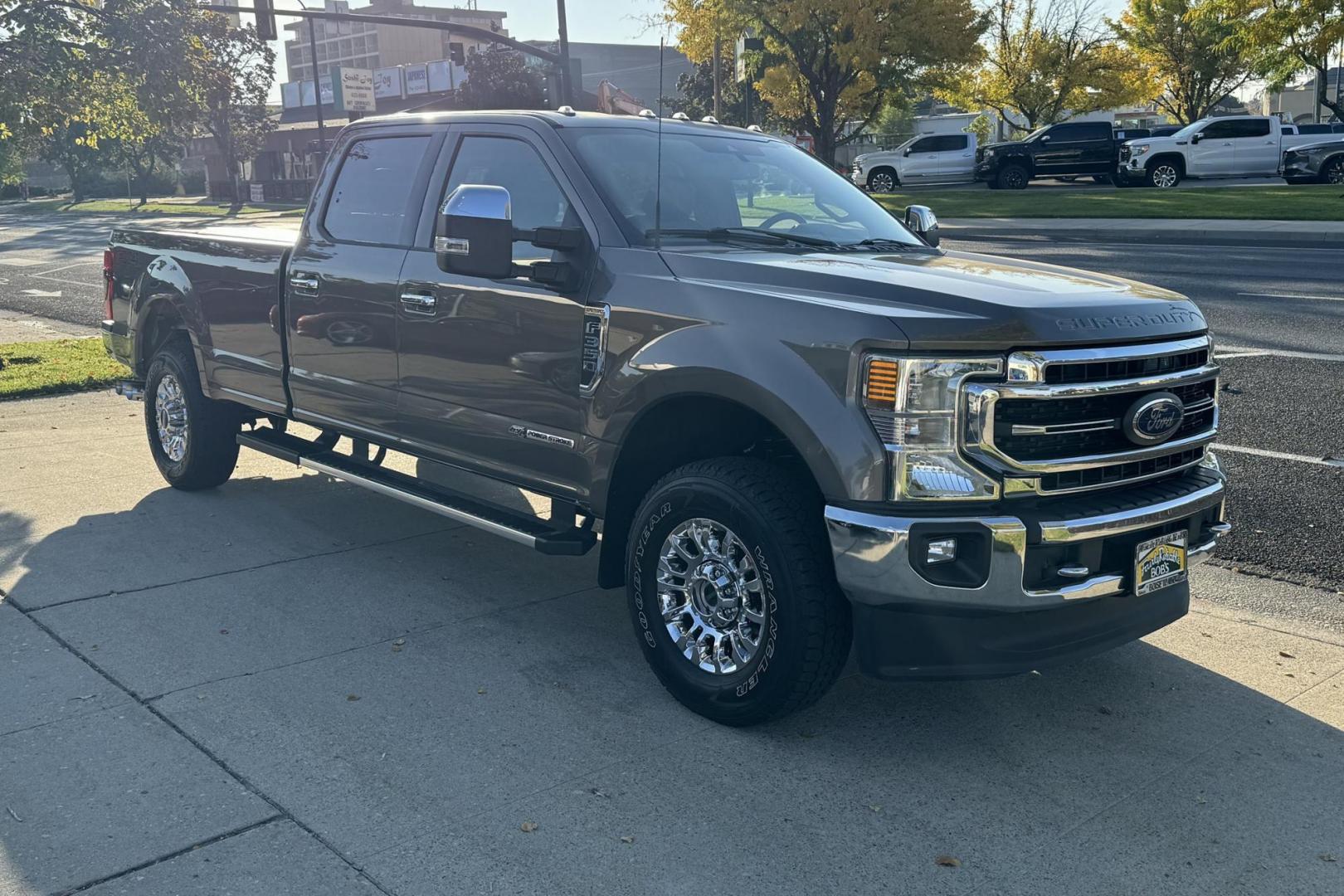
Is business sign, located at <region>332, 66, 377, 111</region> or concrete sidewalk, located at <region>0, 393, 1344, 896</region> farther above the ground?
business sign, located at <region>332, 66, 377, 111</region>

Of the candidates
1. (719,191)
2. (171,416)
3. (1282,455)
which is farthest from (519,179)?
(1282,455)

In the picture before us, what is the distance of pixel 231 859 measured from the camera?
3.31 metres

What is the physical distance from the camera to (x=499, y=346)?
4.90 meters

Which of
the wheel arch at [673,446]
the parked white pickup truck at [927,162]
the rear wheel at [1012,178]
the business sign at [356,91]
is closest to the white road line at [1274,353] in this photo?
the wheel arch at [673,446]

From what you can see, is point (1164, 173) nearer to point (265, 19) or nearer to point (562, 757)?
point (265, 19)

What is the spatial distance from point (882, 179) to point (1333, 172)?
12507mm

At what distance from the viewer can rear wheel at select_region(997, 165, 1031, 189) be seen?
35.3 meters

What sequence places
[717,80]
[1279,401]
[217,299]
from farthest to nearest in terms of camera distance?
[717,80]
[1279,401]
[217,299]

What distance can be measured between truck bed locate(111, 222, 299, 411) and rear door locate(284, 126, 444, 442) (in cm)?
21

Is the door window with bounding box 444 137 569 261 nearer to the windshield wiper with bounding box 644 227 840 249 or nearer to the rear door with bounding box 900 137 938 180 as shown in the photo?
the windshield wiper with bounding box 644 227 840 249

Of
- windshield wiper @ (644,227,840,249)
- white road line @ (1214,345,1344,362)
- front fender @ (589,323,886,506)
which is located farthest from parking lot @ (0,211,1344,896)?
white road line @ (1214,345,1344,362)

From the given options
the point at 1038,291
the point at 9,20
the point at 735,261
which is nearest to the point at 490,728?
the point at 735,261

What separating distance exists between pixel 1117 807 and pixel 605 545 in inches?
77.7

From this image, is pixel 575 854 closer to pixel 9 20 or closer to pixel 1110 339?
pixel 1110 339
